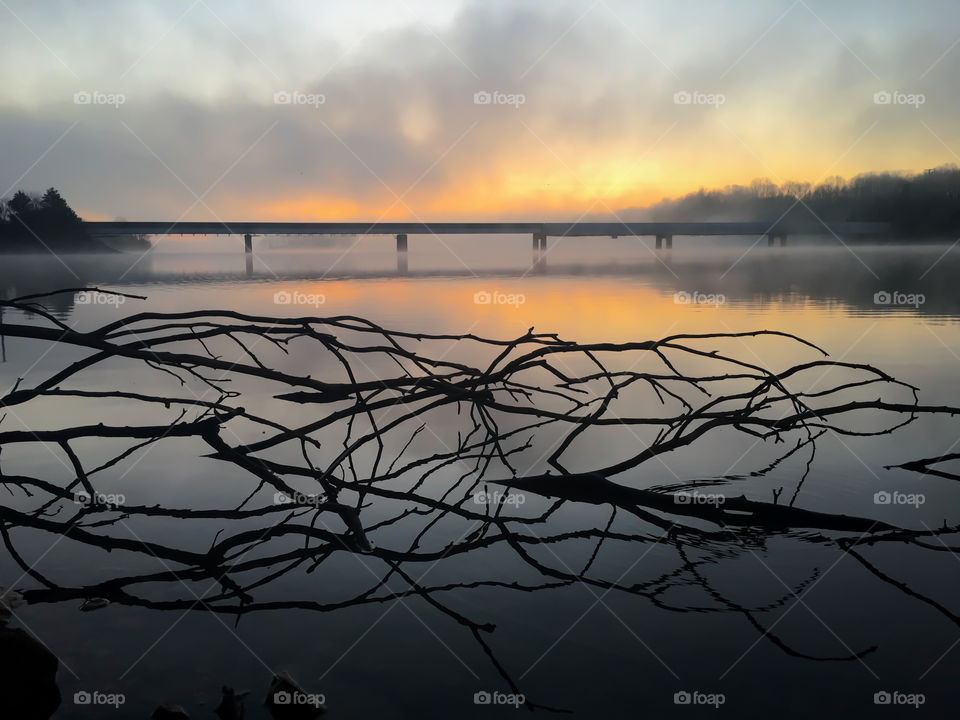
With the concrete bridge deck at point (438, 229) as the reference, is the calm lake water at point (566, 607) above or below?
below

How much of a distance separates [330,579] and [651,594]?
1.20m

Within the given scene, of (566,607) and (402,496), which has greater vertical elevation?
(402,496)

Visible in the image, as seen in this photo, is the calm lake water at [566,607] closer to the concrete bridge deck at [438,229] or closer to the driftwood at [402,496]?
the driftwood at [402,496]

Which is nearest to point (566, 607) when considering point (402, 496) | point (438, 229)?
point (402, 496)

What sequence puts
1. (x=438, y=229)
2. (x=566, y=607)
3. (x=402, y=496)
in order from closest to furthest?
(x=566, y=607) → (x=402, y=496) → (x=438, y=229)

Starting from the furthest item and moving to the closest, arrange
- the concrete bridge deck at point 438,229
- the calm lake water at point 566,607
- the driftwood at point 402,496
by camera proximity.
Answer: the concrete bridge deck at point 438,229 < the driftwood at point 402,496 < the calm lake water at point 566,607

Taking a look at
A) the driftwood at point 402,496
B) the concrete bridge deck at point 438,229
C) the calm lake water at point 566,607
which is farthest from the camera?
the concrete bridge deck at point 438,229

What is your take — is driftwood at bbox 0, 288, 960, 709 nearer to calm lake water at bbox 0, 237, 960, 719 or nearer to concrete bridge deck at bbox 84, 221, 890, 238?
calm lake water at bbox 0, 237, 960, 719

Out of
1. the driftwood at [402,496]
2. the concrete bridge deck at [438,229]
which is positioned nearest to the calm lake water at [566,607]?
the driftwood at [402,496]

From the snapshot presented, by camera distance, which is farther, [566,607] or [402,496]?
[402,496]

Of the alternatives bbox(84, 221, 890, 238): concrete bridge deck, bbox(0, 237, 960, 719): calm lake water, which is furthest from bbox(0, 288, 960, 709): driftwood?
bbox(84, 221, 890, 238): concrete bridge deck

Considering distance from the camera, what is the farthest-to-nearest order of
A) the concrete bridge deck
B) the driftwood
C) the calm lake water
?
the concrete bridge deck < the driftwood < the calm lake water

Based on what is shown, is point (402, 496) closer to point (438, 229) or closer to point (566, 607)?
point (566, 607)

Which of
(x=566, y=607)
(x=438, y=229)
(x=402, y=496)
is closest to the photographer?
(x=566, y=607)
